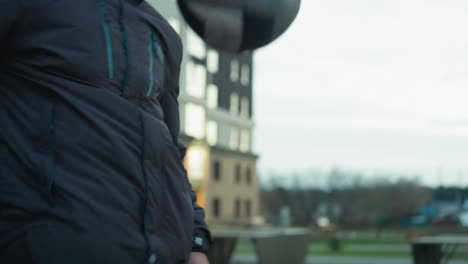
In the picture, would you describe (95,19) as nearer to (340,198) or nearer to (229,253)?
(229,253)

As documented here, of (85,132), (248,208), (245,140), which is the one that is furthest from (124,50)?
(248,208)

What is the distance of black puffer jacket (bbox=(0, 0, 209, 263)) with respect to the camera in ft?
3.28

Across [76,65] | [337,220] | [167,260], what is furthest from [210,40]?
[337,220]

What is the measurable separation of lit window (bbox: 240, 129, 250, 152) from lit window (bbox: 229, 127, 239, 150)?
731mm

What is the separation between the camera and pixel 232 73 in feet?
3.84

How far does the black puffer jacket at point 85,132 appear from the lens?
3.28 feet

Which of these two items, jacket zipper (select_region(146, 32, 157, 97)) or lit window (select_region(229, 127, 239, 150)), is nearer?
jacket zipper (select_region(146, 32, 157, 97))

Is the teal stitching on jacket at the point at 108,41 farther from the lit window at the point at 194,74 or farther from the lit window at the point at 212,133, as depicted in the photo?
the lit window at the point at 212,133

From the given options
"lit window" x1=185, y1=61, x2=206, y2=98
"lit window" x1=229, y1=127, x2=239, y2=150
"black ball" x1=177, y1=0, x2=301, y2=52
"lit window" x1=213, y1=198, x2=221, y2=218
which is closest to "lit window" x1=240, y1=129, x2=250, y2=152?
"lit window" x1=229, y1=127, x2=239, y2=150

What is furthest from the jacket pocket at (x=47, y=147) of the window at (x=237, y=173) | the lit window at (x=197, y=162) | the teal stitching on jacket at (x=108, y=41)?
the window at (x=237, y=173)

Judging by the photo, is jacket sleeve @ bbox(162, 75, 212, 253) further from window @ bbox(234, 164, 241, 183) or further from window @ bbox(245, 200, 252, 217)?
window @ bbox(245, 200, 252, 217)

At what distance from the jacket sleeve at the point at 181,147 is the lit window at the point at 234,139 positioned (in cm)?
4287

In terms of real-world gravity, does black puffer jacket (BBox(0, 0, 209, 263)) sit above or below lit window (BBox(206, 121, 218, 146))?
below

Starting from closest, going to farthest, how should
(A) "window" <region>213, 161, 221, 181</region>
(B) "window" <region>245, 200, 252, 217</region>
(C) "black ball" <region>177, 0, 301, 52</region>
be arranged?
1. (C) "black ball" <region>177, 0, 301, 52</region>
2. (A) "window" <region>213, 161, 221, 181</region>
3. (B) "window" <region>245, 200, 252, 217</region>
